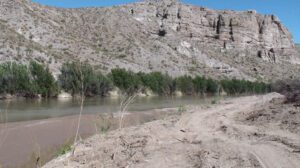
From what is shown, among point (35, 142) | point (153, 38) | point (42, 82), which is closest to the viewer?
point (35, 142)

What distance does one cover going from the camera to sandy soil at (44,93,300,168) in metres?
6.45

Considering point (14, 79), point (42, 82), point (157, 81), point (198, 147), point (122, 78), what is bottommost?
point (198, 147)

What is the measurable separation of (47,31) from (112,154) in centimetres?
7077

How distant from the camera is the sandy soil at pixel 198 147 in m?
6.45

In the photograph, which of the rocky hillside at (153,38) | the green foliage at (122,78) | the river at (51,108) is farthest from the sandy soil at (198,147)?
the green foliage at (122,78)

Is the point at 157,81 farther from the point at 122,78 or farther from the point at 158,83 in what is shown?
the point at 122,78

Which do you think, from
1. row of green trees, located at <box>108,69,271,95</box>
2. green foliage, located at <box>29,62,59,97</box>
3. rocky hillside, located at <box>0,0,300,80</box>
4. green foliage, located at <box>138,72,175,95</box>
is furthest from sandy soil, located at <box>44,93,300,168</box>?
green foliage, located at <box>138,72,175,95</box>

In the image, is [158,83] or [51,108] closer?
[51,108]

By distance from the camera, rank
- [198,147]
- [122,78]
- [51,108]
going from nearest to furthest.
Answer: [198,147] < [51,108] < [122,78]

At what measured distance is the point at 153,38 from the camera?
100m

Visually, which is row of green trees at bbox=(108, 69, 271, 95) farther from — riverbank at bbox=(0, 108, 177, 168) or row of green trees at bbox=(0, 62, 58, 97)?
riverbank at bbox=(0, 108, 177, 168)

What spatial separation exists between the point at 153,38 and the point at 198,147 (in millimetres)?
93641

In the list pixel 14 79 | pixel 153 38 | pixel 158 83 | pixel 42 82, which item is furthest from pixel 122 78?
pixel 153 38

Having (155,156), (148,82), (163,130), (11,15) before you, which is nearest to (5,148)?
(163,130)
